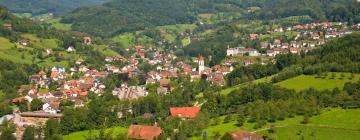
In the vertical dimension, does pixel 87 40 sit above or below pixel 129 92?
above

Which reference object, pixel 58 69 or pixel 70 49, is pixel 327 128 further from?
pixel 70 49

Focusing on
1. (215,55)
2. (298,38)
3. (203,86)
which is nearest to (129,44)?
(215,55)

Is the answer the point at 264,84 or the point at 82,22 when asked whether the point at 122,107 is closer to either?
the point at 264,84

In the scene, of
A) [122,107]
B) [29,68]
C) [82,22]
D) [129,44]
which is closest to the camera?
[122,107]

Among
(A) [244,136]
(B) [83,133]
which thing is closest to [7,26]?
(B) [83,133]

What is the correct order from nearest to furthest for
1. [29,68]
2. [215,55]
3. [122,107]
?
1. [122,107]
2. [29,68]
3. [215,55]

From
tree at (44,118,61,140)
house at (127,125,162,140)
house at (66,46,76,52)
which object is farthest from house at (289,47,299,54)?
tree at (44,118,61,140)
